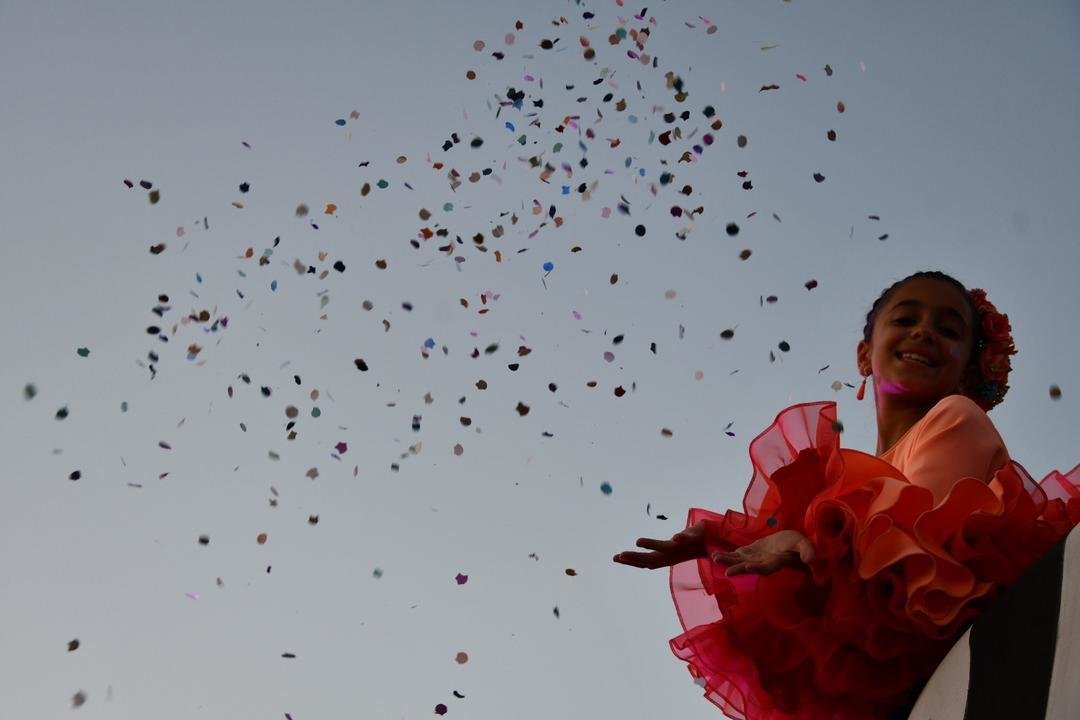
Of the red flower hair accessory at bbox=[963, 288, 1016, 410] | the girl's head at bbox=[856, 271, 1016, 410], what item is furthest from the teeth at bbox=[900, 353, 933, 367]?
the red flower hair accessory at bbox=[963, 288, 1016, 410]

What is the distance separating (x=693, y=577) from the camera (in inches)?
107

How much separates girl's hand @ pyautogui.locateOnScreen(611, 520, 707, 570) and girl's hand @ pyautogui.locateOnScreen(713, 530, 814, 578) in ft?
0.49

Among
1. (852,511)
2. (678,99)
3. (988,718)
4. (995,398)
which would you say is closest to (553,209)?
(678,99)

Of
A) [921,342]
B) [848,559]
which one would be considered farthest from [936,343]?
[848,559]

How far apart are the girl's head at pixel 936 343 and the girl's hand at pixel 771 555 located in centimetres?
90

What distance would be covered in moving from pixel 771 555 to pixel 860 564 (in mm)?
188

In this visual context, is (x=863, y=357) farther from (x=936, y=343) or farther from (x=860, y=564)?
(x=860, y=564)

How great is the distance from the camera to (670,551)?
254 cm

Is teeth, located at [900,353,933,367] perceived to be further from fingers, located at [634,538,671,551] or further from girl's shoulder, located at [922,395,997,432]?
fingers, located at [634,538,671,551]

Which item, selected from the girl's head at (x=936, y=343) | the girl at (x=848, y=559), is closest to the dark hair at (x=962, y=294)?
the girl's head at (x=936, y=343)

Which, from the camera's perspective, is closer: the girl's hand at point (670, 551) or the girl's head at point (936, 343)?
the girl's hand at point (670, 551)

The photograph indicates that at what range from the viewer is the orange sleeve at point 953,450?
2.43 meters

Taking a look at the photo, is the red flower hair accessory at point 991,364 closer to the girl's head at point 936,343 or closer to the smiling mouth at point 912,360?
the girl's head at point 936,343

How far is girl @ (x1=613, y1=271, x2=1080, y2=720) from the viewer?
2.19 m
